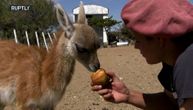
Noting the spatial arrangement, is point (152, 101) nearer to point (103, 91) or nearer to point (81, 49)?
point (103, 91)

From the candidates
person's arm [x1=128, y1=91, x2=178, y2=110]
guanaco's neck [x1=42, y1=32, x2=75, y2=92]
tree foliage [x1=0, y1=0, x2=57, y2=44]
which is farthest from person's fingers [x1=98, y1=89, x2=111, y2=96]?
tree foliage [x1=0, y1=0, x2=57, y2=44]

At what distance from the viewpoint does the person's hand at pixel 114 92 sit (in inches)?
165

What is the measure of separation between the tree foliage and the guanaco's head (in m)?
30.2

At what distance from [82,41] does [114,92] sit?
14.1 ft

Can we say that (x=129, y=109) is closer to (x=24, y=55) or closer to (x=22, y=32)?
(x=24, y=55)

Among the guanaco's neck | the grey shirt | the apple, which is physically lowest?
the guanaco's neck

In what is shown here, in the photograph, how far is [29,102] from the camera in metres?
8.15

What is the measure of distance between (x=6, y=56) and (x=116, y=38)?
171 feet

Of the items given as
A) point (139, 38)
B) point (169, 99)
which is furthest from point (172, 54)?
point (169, 99)

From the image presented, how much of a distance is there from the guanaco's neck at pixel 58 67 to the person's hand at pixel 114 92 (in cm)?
407

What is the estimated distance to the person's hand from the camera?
4184 mm

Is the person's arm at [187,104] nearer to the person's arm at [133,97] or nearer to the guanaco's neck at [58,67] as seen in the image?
the person's arm at [133,97]

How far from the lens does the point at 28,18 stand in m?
42.5

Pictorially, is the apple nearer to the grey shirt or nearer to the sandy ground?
the grey shirt
